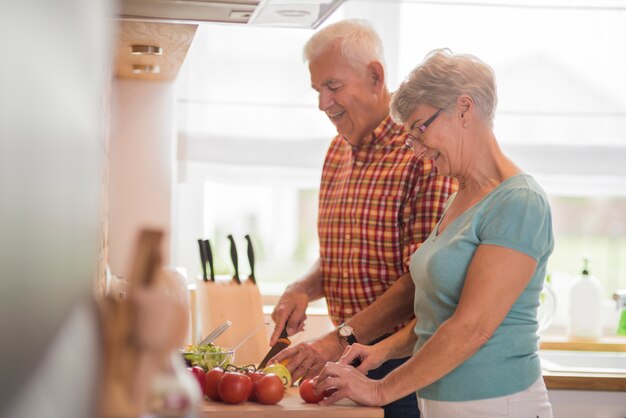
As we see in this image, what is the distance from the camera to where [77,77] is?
15.7 inches

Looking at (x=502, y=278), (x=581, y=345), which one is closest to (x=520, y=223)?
(x=502, y=278)

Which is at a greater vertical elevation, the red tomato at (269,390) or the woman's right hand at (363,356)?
the woman's right hand at (363,356)

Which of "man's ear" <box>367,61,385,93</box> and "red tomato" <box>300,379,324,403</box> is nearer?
"red tomato" <box>300,379,324,403</box>

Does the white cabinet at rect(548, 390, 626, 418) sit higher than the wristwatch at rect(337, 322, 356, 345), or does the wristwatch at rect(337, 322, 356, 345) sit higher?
the wristwatch at rect(337, 322, 356, 345)

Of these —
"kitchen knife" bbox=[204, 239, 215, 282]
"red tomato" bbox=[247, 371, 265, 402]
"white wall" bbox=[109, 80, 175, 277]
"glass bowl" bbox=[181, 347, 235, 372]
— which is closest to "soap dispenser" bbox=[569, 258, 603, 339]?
"kitchen knife" bbox=[204, 239, 215, 282]

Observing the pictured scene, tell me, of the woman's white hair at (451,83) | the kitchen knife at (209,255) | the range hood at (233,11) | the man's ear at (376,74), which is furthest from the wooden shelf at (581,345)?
the range hood at (233,11)

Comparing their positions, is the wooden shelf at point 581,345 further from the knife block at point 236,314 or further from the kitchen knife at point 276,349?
the kitchen knife at point 276,349

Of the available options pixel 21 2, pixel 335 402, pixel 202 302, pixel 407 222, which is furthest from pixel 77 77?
pixel 202 302

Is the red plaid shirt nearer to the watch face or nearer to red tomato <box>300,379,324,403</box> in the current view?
the watch face

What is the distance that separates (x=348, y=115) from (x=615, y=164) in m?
1.52

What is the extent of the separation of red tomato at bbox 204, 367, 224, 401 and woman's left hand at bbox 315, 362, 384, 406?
7.6 inches

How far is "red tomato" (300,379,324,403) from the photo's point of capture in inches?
60.8

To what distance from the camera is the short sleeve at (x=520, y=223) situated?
1.42m

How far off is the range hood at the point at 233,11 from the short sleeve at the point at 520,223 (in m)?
0.48
